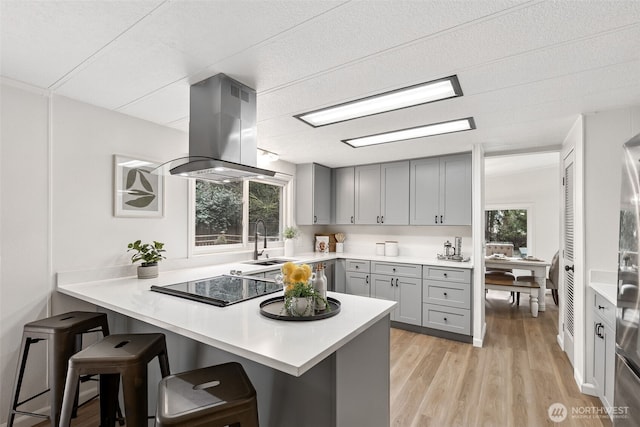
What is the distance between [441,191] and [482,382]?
2224mm

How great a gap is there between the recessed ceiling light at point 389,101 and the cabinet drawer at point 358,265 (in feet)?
7.12

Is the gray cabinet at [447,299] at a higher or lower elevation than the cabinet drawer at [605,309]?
lower

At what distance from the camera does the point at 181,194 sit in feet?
9.86

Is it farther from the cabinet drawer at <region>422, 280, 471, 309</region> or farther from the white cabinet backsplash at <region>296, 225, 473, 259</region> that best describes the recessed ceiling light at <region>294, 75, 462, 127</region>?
the white cabinet backsplash at <region>296, 225, 473, 259</region>

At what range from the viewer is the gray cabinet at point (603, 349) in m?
1.93

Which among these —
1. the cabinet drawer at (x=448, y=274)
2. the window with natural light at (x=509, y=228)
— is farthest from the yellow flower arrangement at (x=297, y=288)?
the window with natural light at (x=509, y=228)

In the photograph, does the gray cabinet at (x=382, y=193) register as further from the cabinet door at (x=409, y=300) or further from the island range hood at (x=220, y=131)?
the island range hood at (x=220, y=131)

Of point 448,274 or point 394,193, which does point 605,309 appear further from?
point 394,193

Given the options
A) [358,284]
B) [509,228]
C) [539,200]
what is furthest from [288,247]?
[539,200]

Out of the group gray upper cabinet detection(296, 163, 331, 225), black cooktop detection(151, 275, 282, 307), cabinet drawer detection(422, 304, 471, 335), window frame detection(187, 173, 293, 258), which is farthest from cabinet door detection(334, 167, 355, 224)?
black cooktop detection(151, 275, 282, 307)

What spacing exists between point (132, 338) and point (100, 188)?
1416 mm

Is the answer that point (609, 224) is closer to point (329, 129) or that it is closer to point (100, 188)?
point (329, 129)

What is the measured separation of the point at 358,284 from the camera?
419cm

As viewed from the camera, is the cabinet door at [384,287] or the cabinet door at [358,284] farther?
the cabinet door at [358,284]
